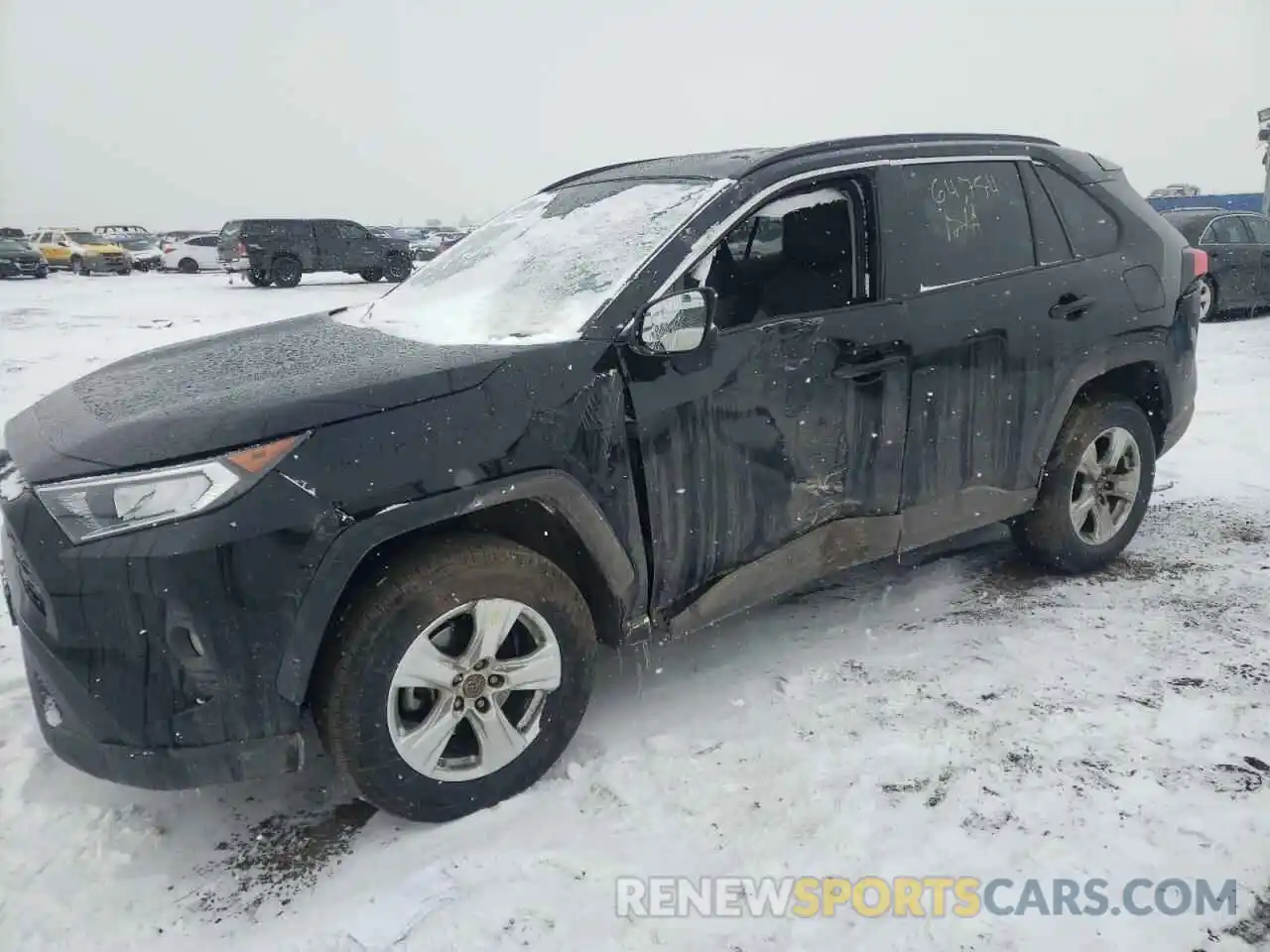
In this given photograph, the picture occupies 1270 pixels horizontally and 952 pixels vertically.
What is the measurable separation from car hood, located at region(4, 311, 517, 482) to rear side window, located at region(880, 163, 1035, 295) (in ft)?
5.15

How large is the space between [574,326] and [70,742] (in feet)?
5.53

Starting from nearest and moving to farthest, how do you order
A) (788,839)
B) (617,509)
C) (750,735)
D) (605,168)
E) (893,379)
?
(788,839) → (617,509) → (750,735) → (893,379) → (605,168)

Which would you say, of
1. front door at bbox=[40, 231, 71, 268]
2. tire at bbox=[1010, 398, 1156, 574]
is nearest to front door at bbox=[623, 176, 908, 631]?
tire at bbox=[1010, 398, 1156, 574]

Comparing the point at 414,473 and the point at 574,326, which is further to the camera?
the point at 574,326

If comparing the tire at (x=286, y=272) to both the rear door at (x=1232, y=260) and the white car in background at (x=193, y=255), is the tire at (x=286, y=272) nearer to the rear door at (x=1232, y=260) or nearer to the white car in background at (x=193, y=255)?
the white car in background at (x=193, y=255)

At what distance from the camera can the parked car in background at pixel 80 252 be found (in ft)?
101

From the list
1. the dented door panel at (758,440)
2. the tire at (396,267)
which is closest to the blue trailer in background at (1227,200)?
the tire at (396,267)

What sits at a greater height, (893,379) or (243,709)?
(893,379)

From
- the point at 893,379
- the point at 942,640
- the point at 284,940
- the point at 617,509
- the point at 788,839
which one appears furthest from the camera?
the point at 942,640

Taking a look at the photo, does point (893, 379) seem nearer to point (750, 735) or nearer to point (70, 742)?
point (750, 735)

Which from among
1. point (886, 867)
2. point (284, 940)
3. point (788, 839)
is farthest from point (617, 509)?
point (284, 940)

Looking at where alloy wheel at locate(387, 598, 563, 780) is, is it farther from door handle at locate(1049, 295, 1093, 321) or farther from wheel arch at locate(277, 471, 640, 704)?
door handle at locate(1049, 295, 1093, 321)

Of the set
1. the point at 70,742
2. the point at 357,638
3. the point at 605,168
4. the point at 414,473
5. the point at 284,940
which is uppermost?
the point at 605,168

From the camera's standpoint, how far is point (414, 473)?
223 centimetres
